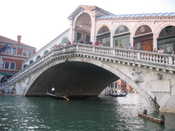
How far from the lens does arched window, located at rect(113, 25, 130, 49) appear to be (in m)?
20.7

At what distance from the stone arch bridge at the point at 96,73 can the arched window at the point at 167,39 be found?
121 inches

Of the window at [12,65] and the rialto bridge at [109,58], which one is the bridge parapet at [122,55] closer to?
the rialto bridge at [109,58]

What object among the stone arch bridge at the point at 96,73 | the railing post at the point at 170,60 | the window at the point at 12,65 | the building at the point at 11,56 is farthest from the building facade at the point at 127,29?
the window at the point at 12,65

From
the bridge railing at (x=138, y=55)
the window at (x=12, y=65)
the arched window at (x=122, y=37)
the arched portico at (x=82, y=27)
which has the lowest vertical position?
the bridge railing at (x=138, y=55)

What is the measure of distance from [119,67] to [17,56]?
27193mm

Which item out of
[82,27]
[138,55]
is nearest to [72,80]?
[82,27]

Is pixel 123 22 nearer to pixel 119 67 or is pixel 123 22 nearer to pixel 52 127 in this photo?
pixel 119 67

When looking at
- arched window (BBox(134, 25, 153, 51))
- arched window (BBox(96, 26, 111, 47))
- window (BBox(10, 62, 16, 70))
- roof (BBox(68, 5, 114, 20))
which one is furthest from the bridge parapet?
window (BBox(10, 62, 16, 70))

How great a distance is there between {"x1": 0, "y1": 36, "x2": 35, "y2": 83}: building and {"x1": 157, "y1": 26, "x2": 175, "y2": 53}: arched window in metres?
28.5

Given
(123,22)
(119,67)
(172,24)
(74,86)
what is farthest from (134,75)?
(74,86)

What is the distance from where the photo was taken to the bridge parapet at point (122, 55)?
1393 centimetres

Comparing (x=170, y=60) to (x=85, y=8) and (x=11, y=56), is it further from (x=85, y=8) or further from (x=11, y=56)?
(x=11, y=56)

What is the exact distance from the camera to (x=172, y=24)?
1691 cm

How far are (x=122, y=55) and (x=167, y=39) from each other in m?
4.23
